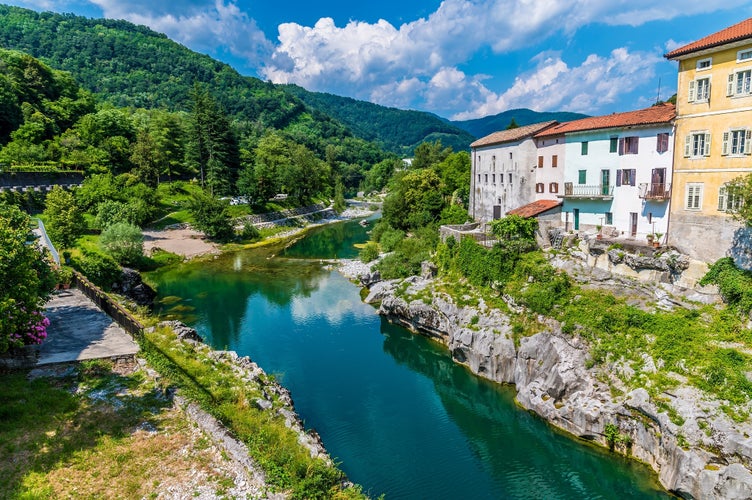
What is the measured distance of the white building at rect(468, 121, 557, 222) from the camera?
40125 millimetres

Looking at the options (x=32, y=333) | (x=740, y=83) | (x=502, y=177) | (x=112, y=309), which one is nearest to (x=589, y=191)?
(x=502, y=177)

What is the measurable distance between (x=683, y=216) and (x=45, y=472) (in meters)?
33.9

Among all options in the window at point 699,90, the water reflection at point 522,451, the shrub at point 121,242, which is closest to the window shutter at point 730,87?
the window at point 699,90

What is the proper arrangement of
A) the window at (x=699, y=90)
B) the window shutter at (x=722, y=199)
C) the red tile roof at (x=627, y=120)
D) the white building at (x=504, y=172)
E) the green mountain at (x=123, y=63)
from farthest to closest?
1. the green mountain at (x=123, y=63)
2. the white building at (x=504, y=172)
3. the red tile roof at (x=627, y=120)
4. the window at (x=699, y=90)
5. the window shutter at (x=722, y=199)

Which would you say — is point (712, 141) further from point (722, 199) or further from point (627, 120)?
point (627, 120)

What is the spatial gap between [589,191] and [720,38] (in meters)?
12.0

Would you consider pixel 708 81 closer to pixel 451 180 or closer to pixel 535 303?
pixel 535 303

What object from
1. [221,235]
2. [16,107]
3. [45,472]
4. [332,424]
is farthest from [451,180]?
[16,107]

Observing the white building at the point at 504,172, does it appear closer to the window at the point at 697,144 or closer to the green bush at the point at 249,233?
the window at the point at 697,144

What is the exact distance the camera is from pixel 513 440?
2298 cm

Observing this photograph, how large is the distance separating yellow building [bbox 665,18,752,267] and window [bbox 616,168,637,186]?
10.1ft

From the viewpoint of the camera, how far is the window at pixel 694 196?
26464mm

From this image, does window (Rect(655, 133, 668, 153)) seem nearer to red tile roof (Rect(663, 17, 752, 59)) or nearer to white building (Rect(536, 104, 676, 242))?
white building (Rect(536, 104, 676, 242))

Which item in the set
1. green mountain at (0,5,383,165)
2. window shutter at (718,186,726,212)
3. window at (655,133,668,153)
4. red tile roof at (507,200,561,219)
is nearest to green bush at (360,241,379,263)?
red tile roof at (507,200,561,219)
